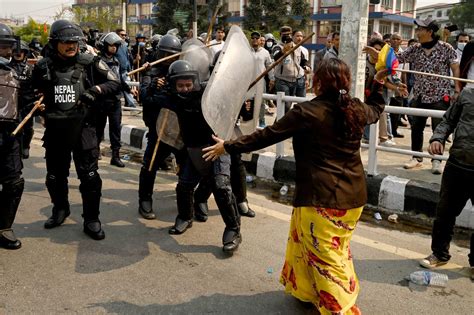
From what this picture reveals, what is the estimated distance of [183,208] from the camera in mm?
4641

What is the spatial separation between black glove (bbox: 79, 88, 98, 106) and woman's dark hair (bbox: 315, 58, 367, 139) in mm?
1997

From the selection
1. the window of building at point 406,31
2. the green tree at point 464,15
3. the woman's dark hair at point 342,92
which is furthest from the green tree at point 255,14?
the woman's dark hair at point 342,92

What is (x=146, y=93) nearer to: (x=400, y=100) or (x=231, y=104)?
(x=231, y=104)

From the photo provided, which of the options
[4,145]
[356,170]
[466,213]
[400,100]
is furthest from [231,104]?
[400,100]

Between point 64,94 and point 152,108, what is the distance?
1.29 metres

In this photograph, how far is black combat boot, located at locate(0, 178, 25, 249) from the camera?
164 inches

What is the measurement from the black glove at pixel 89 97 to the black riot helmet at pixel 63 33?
0.41m

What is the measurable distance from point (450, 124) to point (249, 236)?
6.13ft

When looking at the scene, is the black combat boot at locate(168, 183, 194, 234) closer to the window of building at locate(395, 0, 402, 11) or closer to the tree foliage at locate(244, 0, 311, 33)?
the tree foliage at locate(244, 0, 311, 33)

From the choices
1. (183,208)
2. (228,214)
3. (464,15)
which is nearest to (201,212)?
(183,208)

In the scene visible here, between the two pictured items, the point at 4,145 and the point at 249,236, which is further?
the point at 249,236

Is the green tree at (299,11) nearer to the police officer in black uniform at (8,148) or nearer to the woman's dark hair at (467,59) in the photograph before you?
the woman's dark hair at (467,59)

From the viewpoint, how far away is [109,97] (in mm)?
4434

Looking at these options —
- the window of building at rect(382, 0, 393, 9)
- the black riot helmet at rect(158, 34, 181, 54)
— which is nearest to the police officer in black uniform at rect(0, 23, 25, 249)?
the black riot helmet at rect(158, 34, 181, 54)
